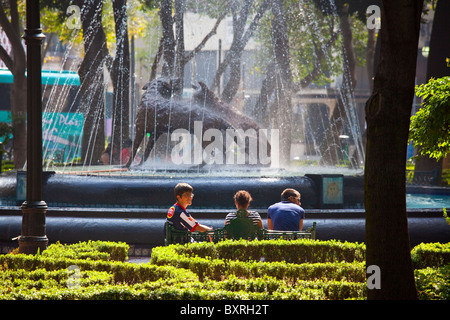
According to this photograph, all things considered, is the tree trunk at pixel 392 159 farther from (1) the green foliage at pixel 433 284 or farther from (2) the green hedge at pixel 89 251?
(2) the green hedge at pixel 89 251

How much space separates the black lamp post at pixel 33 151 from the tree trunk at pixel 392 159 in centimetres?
430

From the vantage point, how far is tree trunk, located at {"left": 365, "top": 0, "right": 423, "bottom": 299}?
4836 mm

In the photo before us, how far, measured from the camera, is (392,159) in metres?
4.82

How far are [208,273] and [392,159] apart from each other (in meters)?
2.55

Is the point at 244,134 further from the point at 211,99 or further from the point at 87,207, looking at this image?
the point at 87,207

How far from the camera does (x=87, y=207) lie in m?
11.2

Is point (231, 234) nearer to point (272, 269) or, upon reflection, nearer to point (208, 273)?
point (208, 273)

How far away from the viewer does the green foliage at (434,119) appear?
6.29 m

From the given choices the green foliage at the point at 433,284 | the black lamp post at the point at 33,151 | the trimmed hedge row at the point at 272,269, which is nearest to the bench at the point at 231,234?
the trimmed hedge row at the point at 272,269

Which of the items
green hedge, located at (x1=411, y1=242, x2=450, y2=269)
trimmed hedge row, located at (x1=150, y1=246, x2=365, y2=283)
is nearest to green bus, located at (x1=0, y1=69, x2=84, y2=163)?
trimmed hedge row, located at (x1=150, y1=246, x2=365, y2=283)

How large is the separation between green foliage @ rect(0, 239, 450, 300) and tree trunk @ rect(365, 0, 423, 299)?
1.70ft
